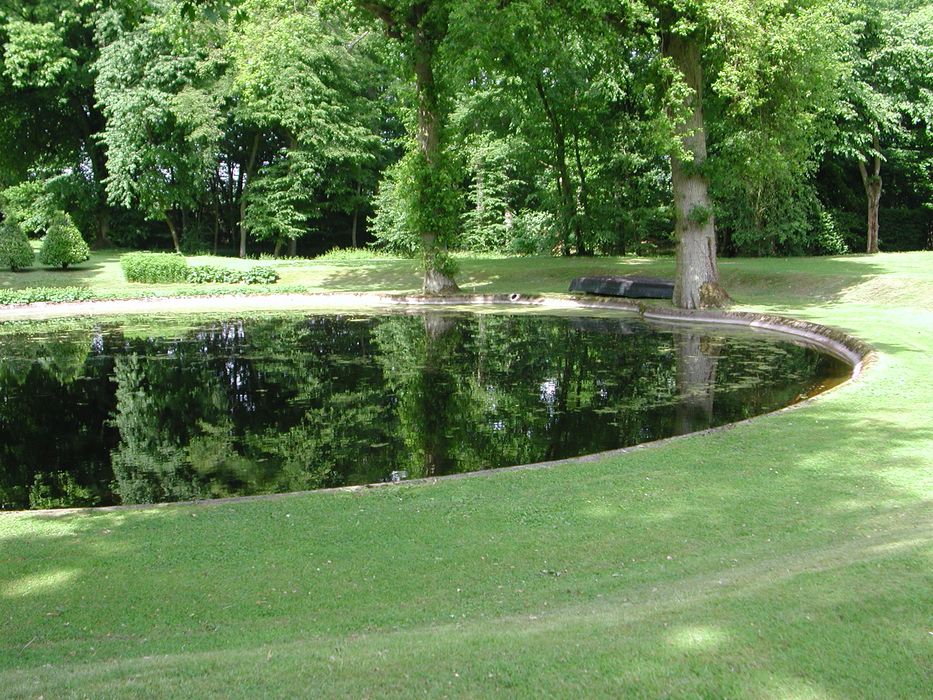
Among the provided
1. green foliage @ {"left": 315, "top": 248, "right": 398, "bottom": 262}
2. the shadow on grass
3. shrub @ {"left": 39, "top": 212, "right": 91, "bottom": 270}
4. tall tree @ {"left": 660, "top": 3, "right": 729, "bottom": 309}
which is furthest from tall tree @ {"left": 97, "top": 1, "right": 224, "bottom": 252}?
the shadow on grass

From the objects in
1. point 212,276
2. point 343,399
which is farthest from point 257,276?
point 343,399

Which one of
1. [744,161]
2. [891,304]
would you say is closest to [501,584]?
[744,161]

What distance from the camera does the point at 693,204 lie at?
17.4 meters

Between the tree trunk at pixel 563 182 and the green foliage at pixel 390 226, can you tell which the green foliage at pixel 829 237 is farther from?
the green foliage at pixel 390 226

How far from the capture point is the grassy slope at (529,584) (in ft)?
10.3

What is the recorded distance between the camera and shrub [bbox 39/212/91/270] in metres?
27.5

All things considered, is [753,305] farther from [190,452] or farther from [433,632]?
[433,632]

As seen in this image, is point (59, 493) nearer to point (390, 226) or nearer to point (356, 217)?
point (390, 226)

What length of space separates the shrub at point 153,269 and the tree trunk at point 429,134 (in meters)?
8.94

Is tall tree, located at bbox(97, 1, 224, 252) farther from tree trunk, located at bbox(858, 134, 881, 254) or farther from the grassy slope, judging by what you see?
the grassy slope

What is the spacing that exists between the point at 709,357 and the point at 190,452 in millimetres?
7804

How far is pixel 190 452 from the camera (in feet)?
26.6

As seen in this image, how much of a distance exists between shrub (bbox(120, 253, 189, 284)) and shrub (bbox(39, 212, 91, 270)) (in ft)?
8.08

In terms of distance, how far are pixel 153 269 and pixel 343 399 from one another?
18403 millimetres
